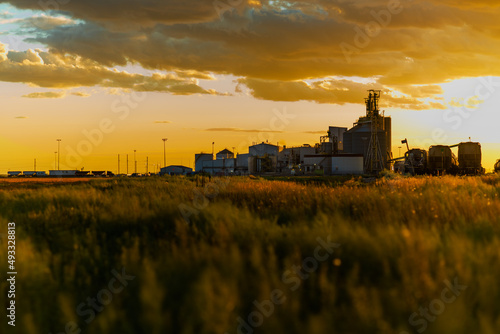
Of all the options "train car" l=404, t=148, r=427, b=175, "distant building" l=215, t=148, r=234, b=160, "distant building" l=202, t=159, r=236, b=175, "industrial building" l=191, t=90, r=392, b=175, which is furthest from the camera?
"distant building" l=215, t=148, r=234, b=160

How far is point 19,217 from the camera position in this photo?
48.8 feet

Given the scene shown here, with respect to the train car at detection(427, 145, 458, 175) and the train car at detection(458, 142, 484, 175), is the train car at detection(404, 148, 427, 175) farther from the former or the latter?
the train car at detection(458, 142, 484, 175)

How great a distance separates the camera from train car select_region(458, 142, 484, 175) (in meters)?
61.5

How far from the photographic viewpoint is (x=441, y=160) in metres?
61.3

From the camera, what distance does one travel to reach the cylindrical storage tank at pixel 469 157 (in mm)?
61562

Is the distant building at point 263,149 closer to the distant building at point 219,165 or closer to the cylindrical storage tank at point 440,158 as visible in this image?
the distant building at point 219,165

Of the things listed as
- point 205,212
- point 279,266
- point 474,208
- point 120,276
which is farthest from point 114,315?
point 474,208

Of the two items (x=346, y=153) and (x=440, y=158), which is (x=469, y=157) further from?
(x=346, y=153)

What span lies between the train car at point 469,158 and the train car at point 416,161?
4721mm

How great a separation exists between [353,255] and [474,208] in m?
6.44

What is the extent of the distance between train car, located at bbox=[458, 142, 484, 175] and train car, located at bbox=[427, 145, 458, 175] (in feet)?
3.51

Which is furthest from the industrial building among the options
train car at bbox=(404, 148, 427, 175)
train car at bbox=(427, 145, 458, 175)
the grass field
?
the grass field

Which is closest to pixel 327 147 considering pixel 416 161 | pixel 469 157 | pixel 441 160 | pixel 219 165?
pixel 416 161

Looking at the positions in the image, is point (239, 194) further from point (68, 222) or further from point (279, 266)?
point (279, 266)
